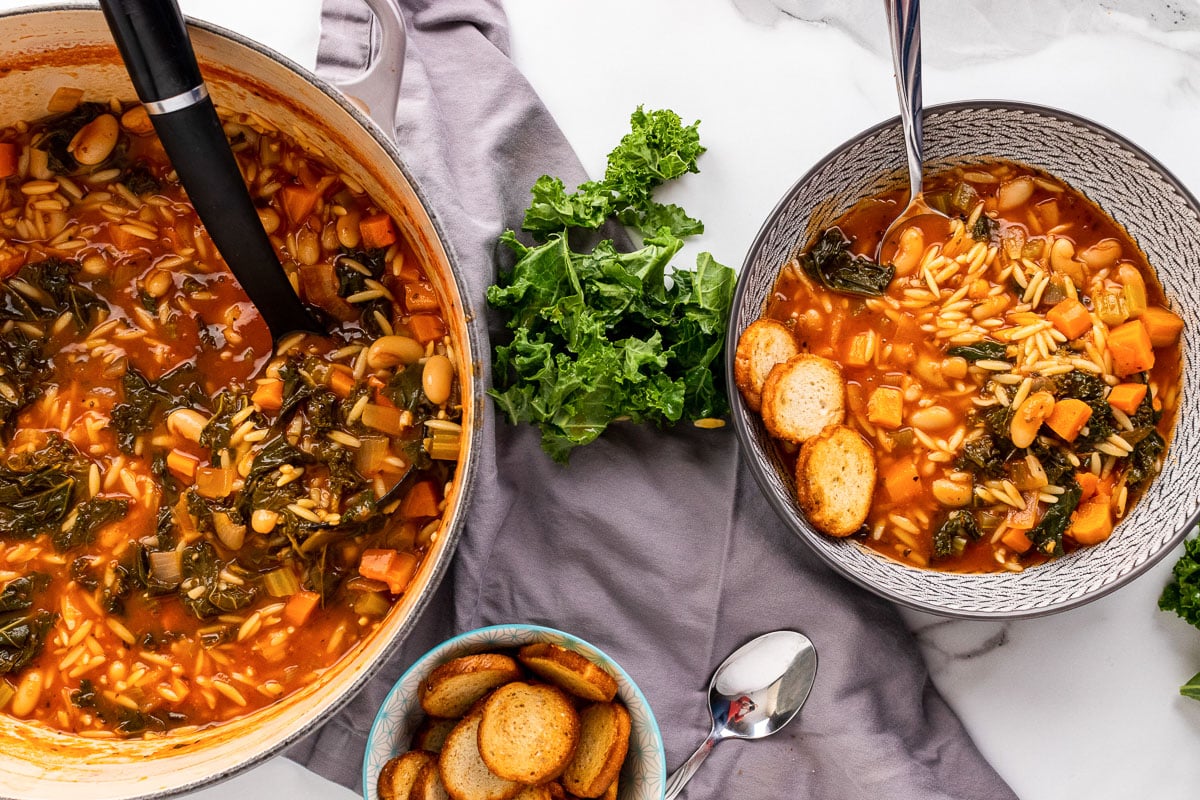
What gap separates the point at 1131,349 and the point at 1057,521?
2.13 ft

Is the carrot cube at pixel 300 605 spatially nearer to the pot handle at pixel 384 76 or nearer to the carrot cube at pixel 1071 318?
the pot handle at pixel 384 76

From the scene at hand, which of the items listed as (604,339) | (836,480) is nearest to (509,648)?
(604,339)

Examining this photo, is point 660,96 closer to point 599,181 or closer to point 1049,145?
point 599,181

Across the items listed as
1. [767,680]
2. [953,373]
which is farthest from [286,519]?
[953,373]

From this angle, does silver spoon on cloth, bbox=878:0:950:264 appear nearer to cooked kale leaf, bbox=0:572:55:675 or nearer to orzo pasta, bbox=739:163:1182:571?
orzo pasta, bbox=739:163:1182:571

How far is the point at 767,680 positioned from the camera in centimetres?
372

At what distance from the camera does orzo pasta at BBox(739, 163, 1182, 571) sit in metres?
3.44

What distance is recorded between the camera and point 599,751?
3.53 meters

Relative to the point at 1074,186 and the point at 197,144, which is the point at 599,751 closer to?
the point at 197,144

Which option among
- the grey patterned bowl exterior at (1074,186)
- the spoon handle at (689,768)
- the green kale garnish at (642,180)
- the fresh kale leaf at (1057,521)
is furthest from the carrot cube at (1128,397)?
the spoon handle at (689,768)

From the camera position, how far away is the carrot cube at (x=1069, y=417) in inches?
133

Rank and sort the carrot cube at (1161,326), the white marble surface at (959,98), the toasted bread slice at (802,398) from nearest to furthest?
the toasted bread slice at (802,398)
the carrot cube at (1161,326)
the white marble surface at (959,98)

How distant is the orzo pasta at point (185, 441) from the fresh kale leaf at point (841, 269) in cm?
137

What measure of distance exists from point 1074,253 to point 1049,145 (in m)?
0.40
